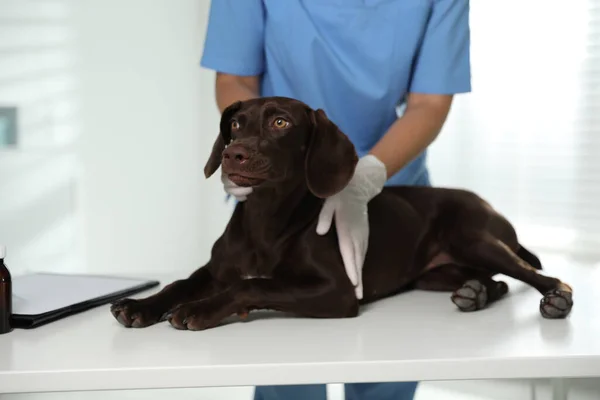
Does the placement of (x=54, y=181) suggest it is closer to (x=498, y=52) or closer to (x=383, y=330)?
(x=498, y=52)

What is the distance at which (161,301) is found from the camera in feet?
3.85

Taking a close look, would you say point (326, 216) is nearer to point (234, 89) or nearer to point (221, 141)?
point (221, 141)

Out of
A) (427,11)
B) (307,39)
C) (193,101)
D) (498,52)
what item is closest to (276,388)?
(307,39)

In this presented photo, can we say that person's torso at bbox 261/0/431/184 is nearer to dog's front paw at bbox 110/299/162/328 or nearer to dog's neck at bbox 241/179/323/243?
dog's neck at bbox 241/179/323/243

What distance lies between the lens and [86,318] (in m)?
1.18

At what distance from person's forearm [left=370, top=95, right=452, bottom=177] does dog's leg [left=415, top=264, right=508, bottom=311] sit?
0.25m

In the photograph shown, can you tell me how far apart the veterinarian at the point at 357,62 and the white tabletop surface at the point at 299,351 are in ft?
1.84

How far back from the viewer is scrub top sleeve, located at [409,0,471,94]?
5.57 feet

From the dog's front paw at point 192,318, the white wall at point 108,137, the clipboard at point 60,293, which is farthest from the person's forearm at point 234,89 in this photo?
the white wall at point 108,137

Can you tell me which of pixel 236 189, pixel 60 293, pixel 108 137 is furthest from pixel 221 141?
pixel 108 137

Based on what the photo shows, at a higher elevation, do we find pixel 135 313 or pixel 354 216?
pixel 354 216

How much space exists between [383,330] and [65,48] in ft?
8.80

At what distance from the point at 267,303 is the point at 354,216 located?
24 centimetres

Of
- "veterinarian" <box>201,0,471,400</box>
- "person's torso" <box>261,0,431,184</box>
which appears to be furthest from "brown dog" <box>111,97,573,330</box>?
"person's torso" <box>261,0,431,184</box>
